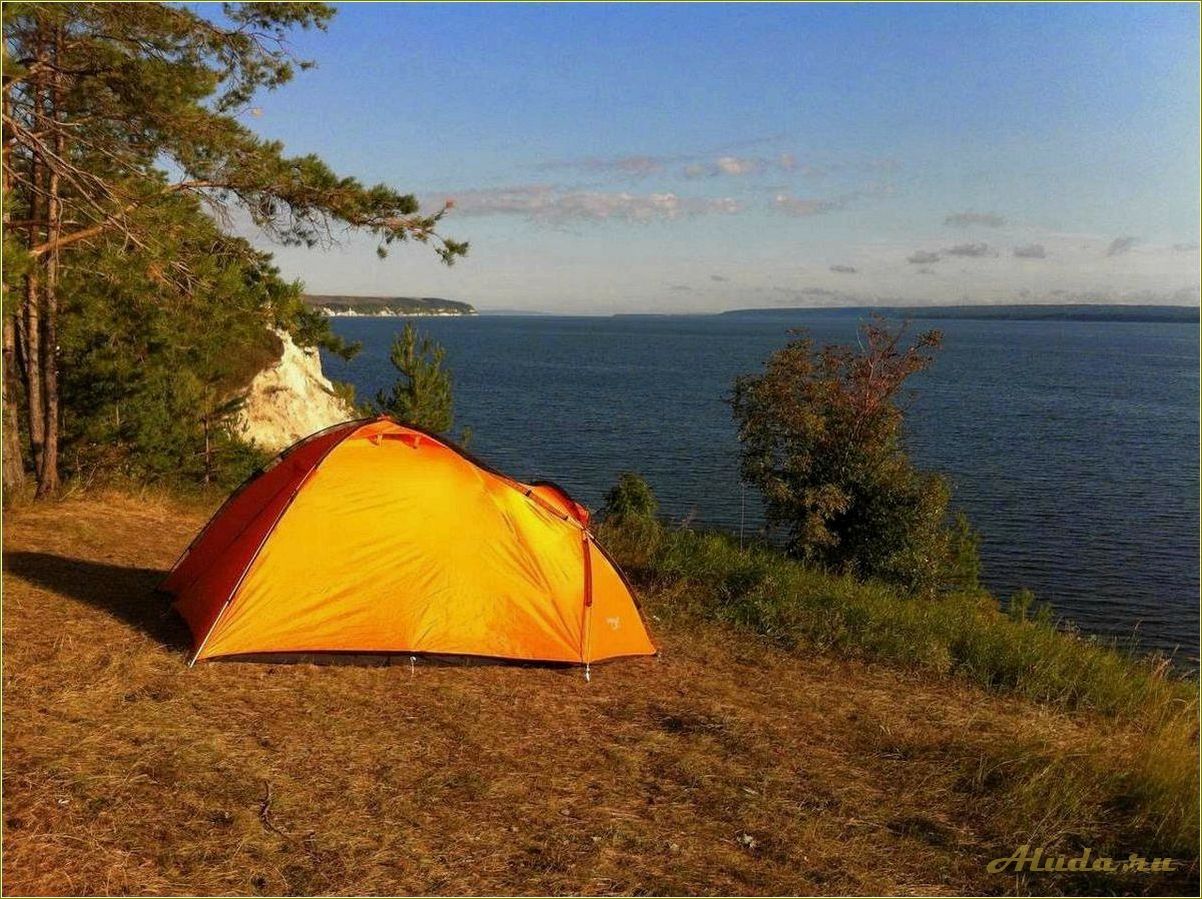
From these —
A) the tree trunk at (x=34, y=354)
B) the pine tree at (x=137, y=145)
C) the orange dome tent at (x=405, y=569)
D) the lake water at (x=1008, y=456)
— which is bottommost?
the lake water at (x=1008, y=456)

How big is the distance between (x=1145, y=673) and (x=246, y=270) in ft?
43.5

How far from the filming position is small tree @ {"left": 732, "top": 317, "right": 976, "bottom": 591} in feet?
54.7

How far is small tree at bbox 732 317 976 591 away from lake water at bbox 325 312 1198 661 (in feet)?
4.71

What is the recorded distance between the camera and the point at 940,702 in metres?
7.43

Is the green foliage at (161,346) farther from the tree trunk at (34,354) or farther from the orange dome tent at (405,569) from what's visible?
the orange dome tent at (405,569)

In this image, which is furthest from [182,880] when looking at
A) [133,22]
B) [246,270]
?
[246,270]

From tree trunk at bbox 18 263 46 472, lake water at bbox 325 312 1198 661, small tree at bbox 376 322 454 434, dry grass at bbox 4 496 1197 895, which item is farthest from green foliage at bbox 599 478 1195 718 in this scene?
small tree at bbox 376 322 454 434

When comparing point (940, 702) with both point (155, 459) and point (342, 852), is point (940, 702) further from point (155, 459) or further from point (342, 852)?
point (155, 459)

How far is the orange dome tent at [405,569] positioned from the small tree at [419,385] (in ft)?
81.4

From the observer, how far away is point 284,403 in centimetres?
3048

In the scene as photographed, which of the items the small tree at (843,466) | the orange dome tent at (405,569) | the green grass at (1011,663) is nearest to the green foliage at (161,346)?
the orange dome tent at (405,569)

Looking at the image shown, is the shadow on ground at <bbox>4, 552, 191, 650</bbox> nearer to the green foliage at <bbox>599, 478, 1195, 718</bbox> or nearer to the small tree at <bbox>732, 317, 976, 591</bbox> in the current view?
the green foliage at <bbox>599, 478, 1195, 718</bbox>

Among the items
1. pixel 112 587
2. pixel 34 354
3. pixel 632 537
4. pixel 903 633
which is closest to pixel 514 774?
pixel 903 633

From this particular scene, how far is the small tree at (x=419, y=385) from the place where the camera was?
32812mm
